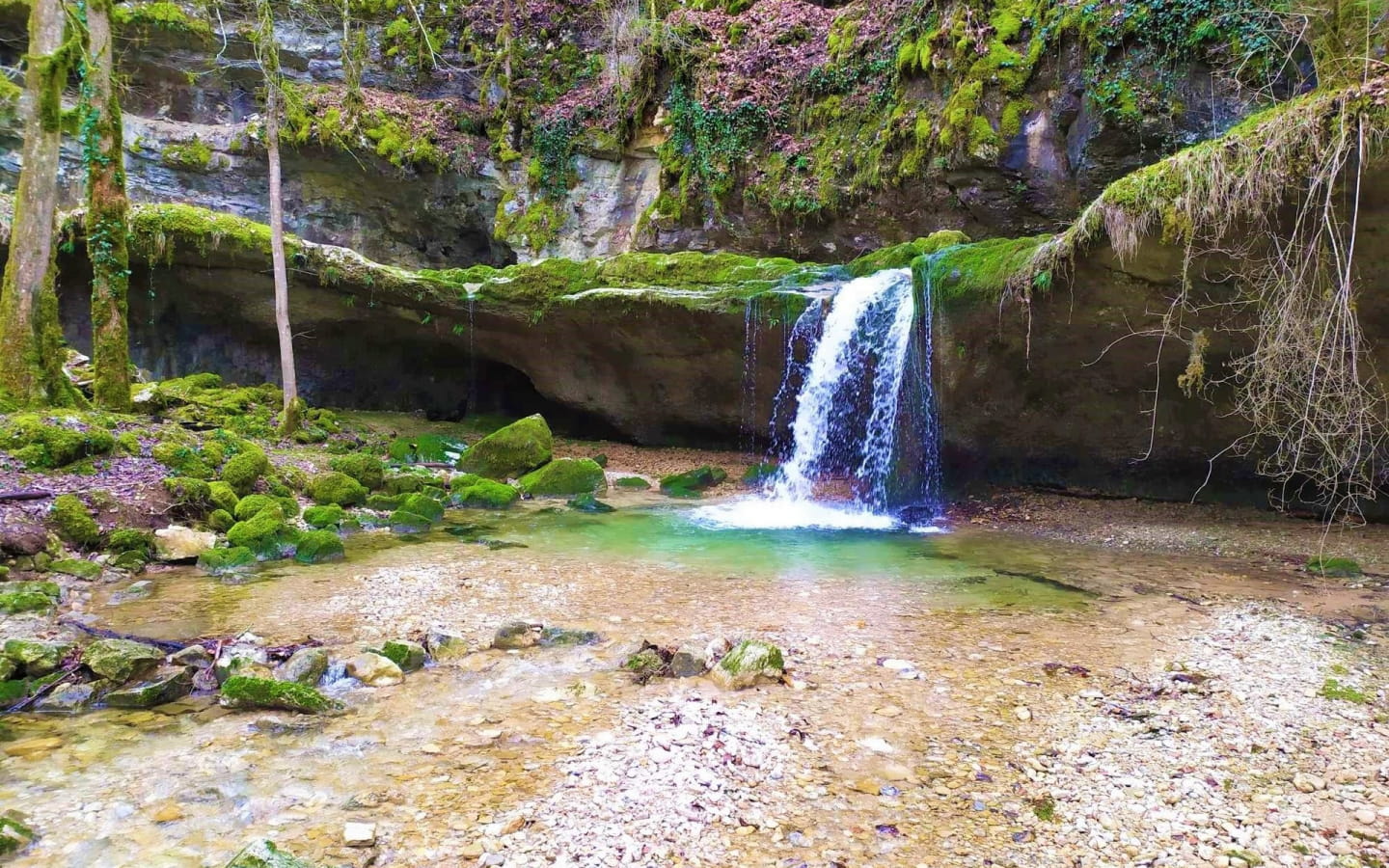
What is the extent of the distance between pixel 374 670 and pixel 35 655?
4.81 feet

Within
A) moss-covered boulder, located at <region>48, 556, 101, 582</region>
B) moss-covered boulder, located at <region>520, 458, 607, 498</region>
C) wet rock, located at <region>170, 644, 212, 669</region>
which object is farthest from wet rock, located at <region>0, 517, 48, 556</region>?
moss-covered boulder, located at <region>520, 458, 607, 498</region>

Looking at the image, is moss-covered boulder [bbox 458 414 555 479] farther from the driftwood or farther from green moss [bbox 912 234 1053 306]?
the driftwood

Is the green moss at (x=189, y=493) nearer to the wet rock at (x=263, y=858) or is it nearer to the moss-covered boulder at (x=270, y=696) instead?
the moss-covered boulder at (x=270, y=696)

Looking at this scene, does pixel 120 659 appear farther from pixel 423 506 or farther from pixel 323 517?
pixel 423 506

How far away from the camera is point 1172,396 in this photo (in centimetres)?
800

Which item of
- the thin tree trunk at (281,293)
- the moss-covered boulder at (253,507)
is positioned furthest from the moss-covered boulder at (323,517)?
the thin tree trunk at (281,293)

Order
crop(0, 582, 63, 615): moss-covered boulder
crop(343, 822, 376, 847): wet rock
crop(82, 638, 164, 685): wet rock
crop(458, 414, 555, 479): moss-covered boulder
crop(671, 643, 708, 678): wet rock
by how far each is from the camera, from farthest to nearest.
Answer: crop(458, 414, 555, 479): moss-covered boulder
crop(0, 582, 63, 615): moss-covered boulder
crop(671, 643, 708, 678): wet rock
crop(82, 638, 164, 685): wet rock
crop(343, 822, 376, 847): wet rock

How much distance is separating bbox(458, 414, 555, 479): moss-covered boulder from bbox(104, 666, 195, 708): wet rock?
24.6 ft

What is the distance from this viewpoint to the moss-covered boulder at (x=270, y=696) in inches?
119

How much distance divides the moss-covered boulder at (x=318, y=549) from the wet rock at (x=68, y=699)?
108 inches

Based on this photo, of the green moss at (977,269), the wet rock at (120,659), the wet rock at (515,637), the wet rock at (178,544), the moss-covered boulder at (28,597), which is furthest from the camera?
the green moss at (977,269)

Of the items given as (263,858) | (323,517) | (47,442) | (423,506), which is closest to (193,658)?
(263,858)

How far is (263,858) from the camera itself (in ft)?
6.21

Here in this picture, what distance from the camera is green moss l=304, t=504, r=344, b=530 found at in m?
7.02
